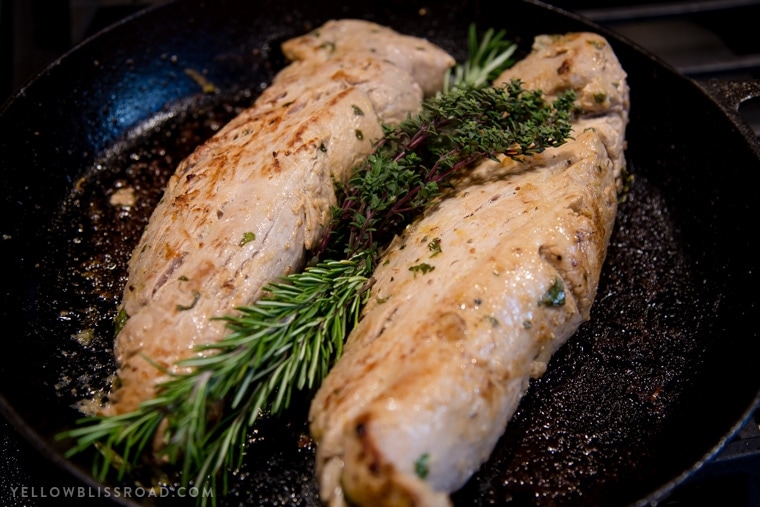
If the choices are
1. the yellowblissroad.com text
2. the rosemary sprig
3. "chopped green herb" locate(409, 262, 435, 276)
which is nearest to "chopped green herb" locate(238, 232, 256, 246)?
the rosemary sprig

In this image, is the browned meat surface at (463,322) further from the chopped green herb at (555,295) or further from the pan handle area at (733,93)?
the pan handle area at (733,93)

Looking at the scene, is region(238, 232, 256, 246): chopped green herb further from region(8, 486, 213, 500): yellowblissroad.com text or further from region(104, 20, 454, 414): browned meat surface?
region(8, 486, 213, 500): yellowblissroad.com text

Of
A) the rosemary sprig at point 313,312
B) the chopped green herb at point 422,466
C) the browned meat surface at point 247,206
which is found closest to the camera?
the chopped green herb at point 422,466

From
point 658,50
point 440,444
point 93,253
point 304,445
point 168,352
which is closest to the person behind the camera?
point 440,444

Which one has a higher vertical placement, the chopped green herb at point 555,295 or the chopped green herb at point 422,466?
the chopped green herb at point 555,295

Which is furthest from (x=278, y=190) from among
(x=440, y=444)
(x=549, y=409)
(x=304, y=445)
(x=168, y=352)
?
(x=549, y=409)

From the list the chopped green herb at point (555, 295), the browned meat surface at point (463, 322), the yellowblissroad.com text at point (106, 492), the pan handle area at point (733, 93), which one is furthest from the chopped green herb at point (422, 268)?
the pan handle area at point (733, 93)

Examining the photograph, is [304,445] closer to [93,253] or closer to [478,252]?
[478,252]
